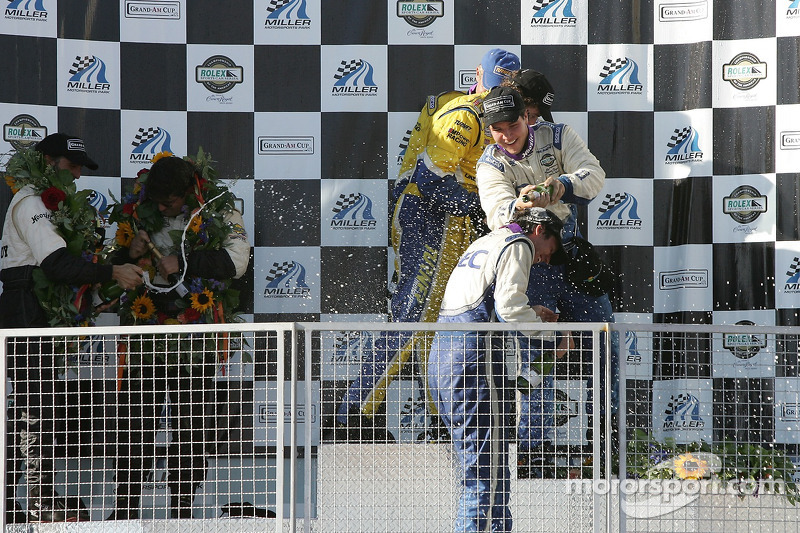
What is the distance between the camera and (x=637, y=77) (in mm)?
4805

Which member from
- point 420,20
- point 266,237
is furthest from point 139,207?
point 420,20

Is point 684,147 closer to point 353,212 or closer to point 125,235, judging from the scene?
point 353,212

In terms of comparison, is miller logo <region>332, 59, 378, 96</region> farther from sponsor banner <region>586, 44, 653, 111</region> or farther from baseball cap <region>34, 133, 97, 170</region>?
baseball cap <region>34, 133, 97, 170</region>

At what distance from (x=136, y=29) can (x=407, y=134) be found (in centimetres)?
140

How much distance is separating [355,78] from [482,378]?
2198 mm

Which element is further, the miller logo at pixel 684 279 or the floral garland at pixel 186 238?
the miller logo at pixel 684 279

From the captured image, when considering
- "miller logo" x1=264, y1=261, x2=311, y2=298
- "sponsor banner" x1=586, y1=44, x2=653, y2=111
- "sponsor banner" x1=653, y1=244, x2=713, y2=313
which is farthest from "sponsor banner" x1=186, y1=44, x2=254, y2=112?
"sponsor banner" x1=653, y1=244, x2=713, y2=313

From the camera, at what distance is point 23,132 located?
15.5 feet

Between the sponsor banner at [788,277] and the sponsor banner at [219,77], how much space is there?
2642mm

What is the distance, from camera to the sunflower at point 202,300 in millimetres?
4242

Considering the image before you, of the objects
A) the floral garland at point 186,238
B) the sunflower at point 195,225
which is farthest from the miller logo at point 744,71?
the sunflower at point 195,225

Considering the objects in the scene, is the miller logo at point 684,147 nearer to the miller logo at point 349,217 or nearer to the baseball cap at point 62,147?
the miller logo at point 349,217

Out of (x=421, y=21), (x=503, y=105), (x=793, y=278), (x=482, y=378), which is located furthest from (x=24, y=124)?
(x=793, y=278)

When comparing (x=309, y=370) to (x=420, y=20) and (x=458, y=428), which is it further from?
(x=420, y=20)
